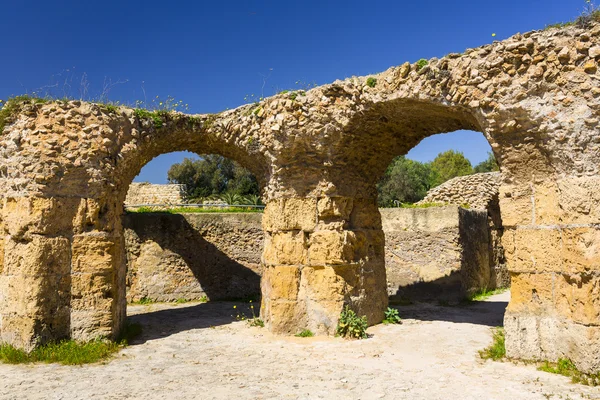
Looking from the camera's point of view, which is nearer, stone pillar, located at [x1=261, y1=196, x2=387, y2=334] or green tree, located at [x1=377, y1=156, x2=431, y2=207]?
stone pillar, located at [x1=261, y1=196, x2=387, y2=334]

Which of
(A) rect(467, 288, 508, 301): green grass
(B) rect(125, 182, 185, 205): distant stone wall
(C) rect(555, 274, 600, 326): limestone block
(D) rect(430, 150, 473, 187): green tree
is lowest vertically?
(A) rect(467, 288, 508, 301): green grass

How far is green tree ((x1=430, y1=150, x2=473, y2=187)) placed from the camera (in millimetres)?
40844

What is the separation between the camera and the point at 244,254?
11.8m

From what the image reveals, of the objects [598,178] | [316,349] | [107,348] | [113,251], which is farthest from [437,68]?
[107,348]

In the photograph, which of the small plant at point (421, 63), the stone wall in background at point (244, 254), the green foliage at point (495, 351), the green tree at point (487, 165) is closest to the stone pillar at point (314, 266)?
the green foliage at point (495, 351)

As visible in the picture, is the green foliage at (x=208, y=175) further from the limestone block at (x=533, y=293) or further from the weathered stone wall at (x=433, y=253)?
the limestone block at (x=533, y=293)

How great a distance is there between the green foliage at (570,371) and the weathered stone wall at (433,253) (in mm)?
5160

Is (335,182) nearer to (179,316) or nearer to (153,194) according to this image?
(179,316)

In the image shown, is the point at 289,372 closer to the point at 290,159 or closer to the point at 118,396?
the point at 118,396

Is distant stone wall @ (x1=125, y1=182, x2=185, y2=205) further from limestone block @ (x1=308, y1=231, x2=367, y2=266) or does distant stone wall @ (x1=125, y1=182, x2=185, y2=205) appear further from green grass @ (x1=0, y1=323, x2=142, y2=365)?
green grass @ (x1=0, y1=323, x2=142, y2=365)

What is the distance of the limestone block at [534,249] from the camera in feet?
17.2

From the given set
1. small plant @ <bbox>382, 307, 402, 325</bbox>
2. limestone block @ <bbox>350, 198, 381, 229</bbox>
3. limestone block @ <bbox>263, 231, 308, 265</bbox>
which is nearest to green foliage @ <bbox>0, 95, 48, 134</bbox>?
limestone block @ <bbox>263, 231, 308, 265</bbox>

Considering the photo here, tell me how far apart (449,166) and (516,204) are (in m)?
39.1

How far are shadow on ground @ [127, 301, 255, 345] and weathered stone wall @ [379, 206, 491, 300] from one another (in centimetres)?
370
